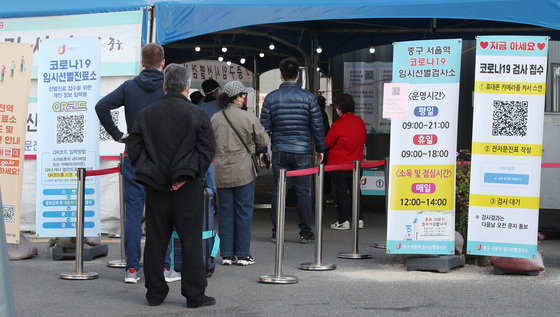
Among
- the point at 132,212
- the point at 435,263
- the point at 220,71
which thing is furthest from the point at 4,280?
the point at 220,71

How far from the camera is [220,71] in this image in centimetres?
1845

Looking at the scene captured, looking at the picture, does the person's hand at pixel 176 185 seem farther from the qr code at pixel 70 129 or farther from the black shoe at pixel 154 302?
the qr code at pixel 70 129

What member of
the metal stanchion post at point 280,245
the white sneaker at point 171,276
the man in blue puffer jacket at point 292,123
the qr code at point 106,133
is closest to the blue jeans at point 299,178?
the man in blue puffer jacket at point 292,123

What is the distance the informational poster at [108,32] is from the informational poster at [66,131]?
1655 millimetres

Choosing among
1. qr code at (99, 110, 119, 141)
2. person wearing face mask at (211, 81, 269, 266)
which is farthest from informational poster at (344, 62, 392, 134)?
person wearing face mask at (211, 81, 269, 266)

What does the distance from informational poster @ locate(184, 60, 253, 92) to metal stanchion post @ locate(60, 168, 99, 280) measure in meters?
10.9

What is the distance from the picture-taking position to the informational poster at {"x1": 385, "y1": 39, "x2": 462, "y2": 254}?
7.68 metres

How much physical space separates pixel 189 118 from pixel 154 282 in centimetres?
122

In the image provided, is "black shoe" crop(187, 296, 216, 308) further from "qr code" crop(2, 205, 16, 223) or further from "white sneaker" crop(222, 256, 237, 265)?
"qr code" crop(2, 205, 16, 223)

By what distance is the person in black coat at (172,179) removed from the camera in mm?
6172

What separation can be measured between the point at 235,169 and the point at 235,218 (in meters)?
0.50

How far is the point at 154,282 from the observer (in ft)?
20.8

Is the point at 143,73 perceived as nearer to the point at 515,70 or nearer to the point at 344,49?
the point at 515,70

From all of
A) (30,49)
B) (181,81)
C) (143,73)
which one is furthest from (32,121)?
(181,81)
